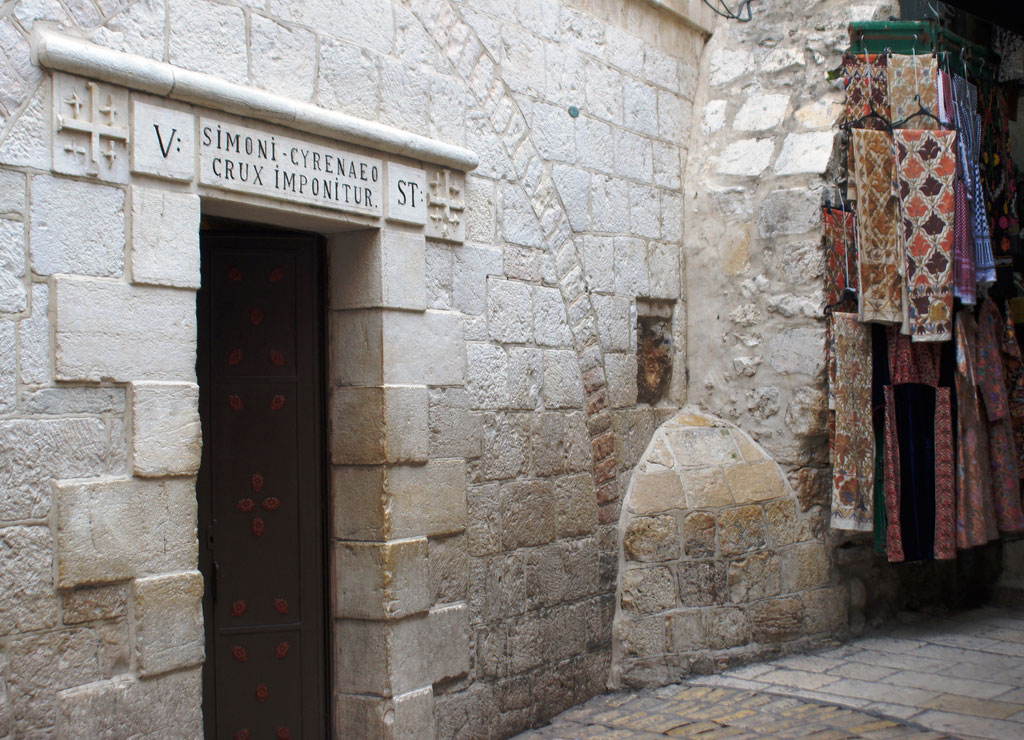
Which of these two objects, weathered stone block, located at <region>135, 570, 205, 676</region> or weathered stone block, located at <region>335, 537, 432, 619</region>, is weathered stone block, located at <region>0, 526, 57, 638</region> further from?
weathered stone block, located at <region>335, 537, 432, 619</region>

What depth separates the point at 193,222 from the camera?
11.1ft

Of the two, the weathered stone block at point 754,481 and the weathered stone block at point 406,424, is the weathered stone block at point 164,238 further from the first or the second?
the weathered stone block at point 754,481

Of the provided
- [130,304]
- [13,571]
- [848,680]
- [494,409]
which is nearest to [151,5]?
[130,304]

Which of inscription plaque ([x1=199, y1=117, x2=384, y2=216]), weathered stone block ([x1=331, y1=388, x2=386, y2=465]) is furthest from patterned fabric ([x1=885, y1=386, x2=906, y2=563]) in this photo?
inscription plaque ([x1=199, y1=117, x2=384, y2=216])

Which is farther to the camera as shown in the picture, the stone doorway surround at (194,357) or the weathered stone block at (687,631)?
the weathered stone block at (687,631)

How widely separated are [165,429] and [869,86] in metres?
3.95

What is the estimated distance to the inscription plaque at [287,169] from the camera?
3.45m

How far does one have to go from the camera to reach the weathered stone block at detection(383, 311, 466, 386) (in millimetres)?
4070

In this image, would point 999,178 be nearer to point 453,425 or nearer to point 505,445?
point 505,445

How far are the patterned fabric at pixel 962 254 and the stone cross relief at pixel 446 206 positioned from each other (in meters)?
2.58

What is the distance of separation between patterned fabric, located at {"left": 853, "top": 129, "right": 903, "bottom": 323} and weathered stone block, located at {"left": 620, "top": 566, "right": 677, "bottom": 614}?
164 cm

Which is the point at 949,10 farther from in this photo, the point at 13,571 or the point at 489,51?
the point at 13,571

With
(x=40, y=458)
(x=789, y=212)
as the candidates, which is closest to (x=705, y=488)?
(x=789, y=212)

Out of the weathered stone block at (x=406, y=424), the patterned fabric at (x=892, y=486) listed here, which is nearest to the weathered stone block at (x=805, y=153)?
the patterned fabric at (x=892, y=486)
